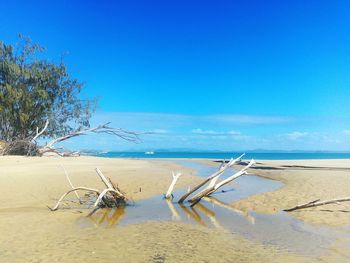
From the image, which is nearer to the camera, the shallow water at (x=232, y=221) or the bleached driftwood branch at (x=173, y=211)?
the shallow water at (x=232, y=221)

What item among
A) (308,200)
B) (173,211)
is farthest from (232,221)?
(308,200)

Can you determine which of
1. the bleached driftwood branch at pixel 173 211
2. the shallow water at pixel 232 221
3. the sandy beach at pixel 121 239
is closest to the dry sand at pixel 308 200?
the sandy beach at pixel 121 239

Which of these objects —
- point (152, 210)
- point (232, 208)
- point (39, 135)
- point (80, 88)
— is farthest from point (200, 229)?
point (80, 88)

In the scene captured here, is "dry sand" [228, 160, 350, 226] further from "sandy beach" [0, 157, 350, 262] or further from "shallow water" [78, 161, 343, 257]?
"shallow water" [78, 161, 343, 257]

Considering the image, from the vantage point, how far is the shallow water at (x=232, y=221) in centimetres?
810

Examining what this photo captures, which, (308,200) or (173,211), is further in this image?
(308,200)

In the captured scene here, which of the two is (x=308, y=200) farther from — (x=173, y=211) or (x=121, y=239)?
(x=121, y=239)

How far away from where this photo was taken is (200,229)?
9180mm

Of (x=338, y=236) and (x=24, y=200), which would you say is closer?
(x=338, y=236)

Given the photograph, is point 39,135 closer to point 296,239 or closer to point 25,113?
point 25,113

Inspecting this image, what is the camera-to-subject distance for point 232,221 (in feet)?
34.1

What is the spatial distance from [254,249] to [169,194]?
6.73 meters

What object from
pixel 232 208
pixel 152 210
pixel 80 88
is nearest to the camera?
pixel 152 210

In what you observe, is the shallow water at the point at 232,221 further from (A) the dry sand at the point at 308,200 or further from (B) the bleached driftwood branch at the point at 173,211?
(A) the dry sand at the point at 308,200
